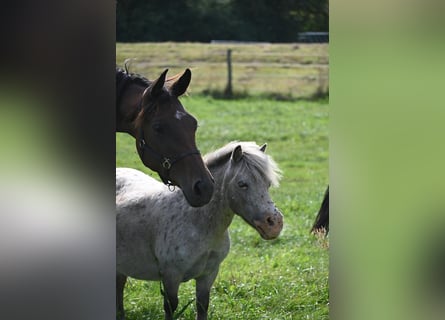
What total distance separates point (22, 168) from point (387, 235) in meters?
0.82

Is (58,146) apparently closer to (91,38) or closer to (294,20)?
(91,38)

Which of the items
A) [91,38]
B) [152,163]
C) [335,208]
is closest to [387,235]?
[335,208]

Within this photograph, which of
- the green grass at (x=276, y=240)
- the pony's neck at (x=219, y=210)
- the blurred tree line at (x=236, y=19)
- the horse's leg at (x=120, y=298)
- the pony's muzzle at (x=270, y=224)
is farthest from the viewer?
the blurred tree line at (x=236, y=19)

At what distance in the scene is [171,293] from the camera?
303 cm

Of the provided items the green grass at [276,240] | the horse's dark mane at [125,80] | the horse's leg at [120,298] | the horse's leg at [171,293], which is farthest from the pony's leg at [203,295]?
the horse's dark mane at [125,80]

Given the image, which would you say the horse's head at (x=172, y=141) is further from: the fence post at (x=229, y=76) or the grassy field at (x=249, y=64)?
the fence post at (x=229, y=76)

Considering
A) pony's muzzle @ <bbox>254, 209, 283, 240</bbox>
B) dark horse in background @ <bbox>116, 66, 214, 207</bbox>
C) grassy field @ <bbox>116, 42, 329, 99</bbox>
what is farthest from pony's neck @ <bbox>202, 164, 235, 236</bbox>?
grassy field @ <bbox>116, 42, 329, 99</bbox>

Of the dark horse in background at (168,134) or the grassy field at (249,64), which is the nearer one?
the dark horse in background at (168,134)

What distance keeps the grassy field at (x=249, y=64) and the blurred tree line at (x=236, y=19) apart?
533 mm

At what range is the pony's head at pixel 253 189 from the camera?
2889 mm

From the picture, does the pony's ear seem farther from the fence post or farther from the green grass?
the fence post

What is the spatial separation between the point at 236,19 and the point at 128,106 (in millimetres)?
9812

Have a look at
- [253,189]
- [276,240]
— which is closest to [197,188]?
[253,189]

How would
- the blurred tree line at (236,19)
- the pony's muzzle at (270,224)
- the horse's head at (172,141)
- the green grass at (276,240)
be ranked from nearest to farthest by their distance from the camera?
the horse's head at (172,141), the pony's muzzle at (270,224), the green grass at (276,240), the blurred tree line at (236,19)
